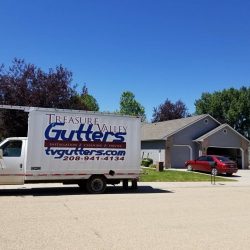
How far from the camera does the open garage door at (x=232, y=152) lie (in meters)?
46.2

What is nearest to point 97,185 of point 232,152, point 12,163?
point 12,163

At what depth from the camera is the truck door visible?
53.7 ft

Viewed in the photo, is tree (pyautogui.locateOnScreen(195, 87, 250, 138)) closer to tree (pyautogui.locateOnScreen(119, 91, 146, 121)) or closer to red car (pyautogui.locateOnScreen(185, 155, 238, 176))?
tree (pyautogui.locateOnScreen(119, 91, 146, 121))

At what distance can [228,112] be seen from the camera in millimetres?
78438

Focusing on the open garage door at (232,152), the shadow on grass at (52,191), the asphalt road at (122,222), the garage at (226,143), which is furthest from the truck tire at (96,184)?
the open garage door at (232,152)

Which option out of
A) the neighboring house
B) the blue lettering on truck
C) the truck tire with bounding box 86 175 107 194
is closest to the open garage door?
the neighboring house

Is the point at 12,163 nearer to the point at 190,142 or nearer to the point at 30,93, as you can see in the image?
the point at 30,93

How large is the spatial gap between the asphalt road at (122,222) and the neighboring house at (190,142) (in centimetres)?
2561

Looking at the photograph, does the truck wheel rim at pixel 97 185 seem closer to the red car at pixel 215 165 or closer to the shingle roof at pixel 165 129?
the red car at pixel 215 165

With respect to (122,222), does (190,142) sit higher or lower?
higher

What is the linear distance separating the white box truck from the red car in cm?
1329

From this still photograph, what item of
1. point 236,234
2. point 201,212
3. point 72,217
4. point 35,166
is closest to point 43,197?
point 35,166

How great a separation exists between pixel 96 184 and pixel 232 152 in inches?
1273

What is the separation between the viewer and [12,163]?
16531mm
